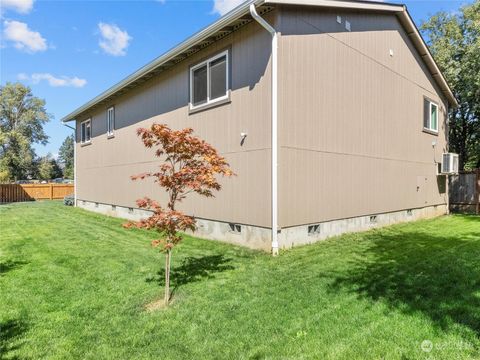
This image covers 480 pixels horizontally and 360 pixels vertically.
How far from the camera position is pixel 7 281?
532 centimetres

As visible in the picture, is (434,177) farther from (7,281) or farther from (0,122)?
(0,122)

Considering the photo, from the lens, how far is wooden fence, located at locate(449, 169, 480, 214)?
13953 mm

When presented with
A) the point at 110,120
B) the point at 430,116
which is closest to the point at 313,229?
the point at 430,116

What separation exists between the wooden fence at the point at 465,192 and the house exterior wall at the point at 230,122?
11222mm

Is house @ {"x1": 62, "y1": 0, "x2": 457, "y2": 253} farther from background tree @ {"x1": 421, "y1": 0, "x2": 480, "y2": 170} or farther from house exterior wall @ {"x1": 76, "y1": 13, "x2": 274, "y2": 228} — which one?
background tree @ {"x1": 421, "y1": 0, "x2": 480, "y2": 170}

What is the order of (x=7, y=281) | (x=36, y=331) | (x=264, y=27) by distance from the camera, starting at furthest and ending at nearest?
(x=264, y=27)
(x=7, y=281)
(x=36, y=331)

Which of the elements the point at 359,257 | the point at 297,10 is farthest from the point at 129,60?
the point at 359,257

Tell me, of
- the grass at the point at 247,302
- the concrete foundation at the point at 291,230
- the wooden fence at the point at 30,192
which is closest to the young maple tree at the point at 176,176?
the grass at the point at 247,302

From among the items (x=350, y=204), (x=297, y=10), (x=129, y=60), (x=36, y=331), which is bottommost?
(x=36, y=331)

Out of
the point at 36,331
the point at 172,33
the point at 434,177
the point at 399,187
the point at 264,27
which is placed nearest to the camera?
the point at 36,331

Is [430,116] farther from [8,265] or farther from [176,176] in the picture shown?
[8,265]

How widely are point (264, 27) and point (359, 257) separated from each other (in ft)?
15.2

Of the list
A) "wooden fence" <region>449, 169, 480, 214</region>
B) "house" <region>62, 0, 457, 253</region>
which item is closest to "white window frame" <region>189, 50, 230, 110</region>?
"house" <region>62, 0, 457, 253</region>

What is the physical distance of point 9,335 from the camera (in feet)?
11.9
